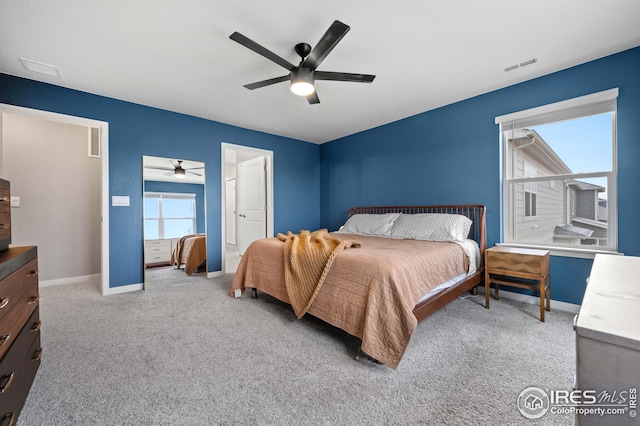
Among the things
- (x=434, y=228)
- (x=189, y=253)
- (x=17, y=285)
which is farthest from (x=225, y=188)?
(x=434, y=228)

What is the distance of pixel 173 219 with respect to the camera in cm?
395

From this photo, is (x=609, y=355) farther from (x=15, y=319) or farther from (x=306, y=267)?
(x=15, y=319)

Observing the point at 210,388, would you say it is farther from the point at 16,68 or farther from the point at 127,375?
the point at 16,68

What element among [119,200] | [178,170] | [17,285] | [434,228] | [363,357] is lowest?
[363,357]

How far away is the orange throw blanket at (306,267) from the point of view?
2238 mm

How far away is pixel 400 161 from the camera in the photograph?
420cm

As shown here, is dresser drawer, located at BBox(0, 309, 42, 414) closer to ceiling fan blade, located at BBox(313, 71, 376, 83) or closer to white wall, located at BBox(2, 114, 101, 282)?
ceiling fan blade, located at BBox(313, 71, 376, 83)

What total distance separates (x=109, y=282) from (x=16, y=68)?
250 centimetres

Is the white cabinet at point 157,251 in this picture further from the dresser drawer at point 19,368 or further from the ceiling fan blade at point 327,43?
the ceiling fan blade at point 327,43

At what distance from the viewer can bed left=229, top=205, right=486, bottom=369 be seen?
1756 millimetres

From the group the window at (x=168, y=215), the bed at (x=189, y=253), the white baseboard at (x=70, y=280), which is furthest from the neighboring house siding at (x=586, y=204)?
the white baseboard at (x=70, y=280)

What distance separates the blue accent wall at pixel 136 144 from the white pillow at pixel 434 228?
251cm

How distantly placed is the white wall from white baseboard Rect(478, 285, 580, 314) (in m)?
5.71

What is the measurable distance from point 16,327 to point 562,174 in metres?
4.53
